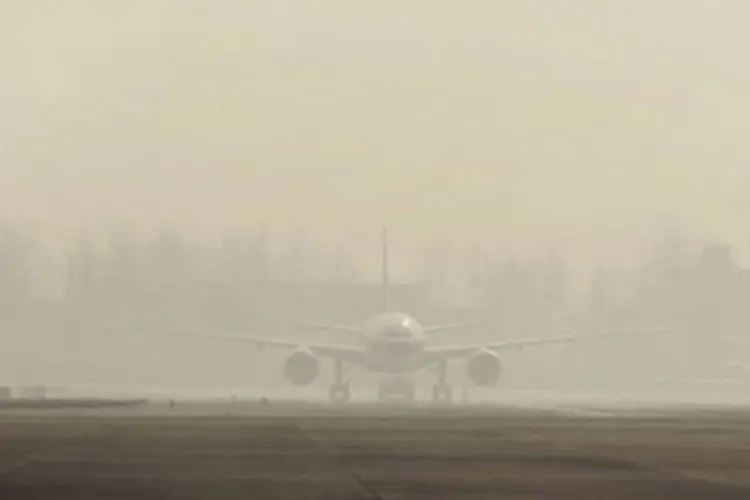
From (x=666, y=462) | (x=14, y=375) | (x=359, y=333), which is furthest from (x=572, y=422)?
(x=14, y=375)

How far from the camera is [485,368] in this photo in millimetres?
46312

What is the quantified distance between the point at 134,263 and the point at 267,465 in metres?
55.2

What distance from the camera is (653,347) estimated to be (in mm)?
63125

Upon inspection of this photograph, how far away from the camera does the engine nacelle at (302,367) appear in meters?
45.7

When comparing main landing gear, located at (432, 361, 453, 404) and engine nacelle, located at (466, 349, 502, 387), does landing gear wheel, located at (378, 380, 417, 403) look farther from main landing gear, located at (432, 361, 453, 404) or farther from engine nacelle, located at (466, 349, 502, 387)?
engine nacelle, located at (466, 349, 502, 387)

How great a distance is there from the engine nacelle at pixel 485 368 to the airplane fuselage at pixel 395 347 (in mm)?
2226

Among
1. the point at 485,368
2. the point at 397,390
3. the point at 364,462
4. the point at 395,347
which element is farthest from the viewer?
the point at 397,390

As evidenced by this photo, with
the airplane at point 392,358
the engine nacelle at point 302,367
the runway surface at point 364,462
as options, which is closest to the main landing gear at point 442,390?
the airplane at point 392,358

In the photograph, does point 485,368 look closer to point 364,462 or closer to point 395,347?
point 395,347

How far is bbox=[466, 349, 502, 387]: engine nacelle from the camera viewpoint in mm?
46344

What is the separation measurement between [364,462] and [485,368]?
3620cm

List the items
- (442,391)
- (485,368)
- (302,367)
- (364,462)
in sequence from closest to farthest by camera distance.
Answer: (364,462), (302,367), (485,368), (442,391)

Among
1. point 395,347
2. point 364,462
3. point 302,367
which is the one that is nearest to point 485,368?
point 395,347

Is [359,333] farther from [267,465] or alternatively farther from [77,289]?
[267,465]
